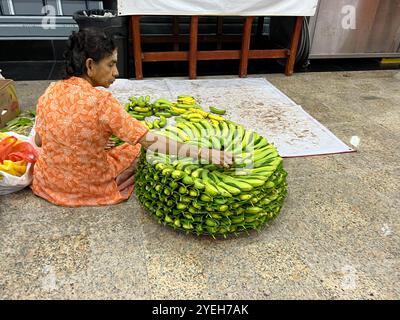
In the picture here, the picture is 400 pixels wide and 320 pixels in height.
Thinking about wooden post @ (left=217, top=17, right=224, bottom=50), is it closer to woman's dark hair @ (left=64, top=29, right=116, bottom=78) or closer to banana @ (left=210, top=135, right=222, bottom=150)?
banana @ (left=210, top=135, right=222, bottom=150)

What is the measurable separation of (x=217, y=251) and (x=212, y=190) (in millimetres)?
441

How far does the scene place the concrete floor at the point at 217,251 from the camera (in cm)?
205

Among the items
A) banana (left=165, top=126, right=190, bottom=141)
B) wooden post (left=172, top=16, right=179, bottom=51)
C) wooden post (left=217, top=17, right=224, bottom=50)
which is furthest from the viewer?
wooden post (left=217, top=17, right=224, bottom=50)

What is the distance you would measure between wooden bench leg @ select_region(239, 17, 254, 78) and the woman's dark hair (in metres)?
3.58

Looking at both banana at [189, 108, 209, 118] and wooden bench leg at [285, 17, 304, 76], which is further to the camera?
wooden bench leg at [285, 17, 304, 76]

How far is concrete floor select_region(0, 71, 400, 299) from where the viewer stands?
2047mm

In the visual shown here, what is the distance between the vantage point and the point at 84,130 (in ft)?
7.19

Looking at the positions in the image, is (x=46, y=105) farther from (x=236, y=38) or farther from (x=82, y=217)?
(x=236, y=38)

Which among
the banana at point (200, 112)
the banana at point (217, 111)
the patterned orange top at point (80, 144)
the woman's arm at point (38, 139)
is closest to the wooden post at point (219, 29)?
the banana at point (217, 111)

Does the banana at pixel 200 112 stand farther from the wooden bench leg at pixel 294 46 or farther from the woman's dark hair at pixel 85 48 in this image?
the wooden bench leg at pixel 294 46

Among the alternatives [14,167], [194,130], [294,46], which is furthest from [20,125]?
[294,46]

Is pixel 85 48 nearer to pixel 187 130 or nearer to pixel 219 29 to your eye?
pixel 187 130

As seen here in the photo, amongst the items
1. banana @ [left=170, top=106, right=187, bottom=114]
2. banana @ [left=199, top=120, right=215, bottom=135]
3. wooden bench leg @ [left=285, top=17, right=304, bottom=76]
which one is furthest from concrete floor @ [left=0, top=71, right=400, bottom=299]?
wooden bench leg @ [left=285, top=17, right=304, bottom=76]

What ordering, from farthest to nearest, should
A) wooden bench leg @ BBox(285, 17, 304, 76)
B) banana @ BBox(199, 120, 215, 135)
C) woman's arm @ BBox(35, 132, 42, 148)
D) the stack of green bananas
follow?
1. wooden bench leg @ BBox(285, 17, 304, 76)
2. the stack of green bananas
3. banana @ BBox(199, 120, 215, 135)
4. woman's arm @ BBox(35, 132, 42, 148)
